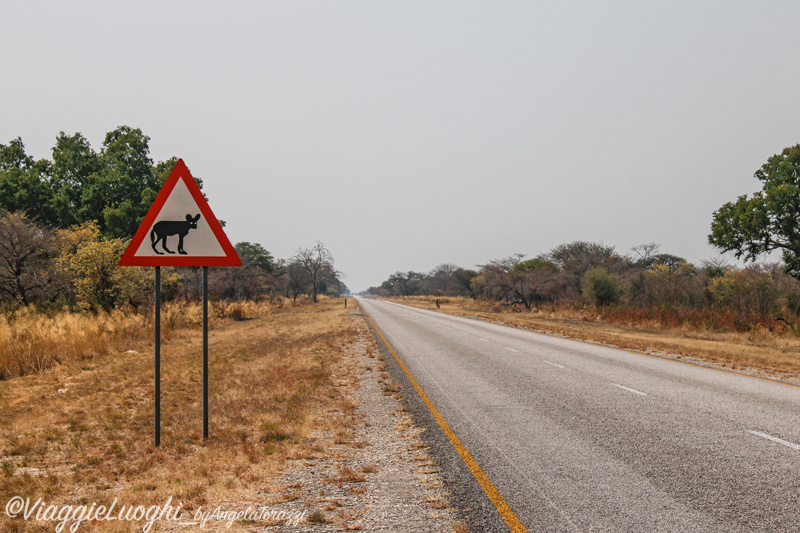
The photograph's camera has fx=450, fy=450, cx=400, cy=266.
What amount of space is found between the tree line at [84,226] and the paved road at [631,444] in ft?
52.9

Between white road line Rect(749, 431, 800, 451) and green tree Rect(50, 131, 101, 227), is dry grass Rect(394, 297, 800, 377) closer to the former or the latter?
white road line Rect(749, 431, 800, 451)

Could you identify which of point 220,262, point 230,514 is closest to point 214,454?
point 230,514

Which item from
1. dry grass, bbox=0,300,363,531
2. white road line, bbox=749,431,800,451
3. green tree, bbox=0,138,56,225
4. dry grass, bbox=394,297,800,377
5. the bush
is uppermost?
green tree, bbox=0,138,56,225

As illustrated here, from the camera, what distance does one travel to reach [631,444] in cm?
541

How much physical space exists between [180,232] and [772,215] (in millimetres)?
33045

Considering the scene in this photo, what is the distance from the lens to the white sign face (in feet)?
17.4

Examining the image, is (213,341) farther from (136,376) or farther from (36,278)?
(36,278)

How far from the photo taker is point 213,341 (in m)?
18.5

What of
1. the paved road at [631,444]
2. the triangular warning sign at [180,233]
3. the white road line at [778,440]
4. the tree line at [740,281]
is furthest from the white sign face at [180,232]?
the tree line at [740,281]

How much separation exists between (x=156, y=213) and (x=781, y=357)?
17633 millimetres

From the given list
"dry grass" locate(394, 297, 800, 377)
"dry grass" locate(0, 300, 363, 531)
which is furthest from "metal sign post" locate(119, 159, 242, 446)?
"dry grass" locate(394, 297, 800, 377)

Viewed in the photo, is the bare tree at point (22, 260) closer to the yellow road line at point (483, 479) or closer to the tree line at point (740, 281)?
the yellow road line at point (483, 479)

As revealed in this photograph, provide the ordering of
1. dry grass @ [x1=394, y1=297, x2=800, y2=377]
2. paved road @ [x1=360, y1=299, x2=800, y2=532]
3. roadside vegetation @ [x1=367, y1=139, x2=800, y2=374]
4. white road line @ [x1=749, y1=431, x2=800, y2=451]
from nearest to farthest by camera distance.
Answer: paved road @ [x1=360, y1=299, x2=800, y2=532] < white road line @ [x1=749, y1=431, x2=800, y2=451] < dry grass @ [x1=394, y1=297, x2=800, y2=377] < roadside vegetation @ [x1=367, y1=139, x2=800, y2=374]

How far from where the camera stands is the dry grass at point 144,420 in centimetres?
448
